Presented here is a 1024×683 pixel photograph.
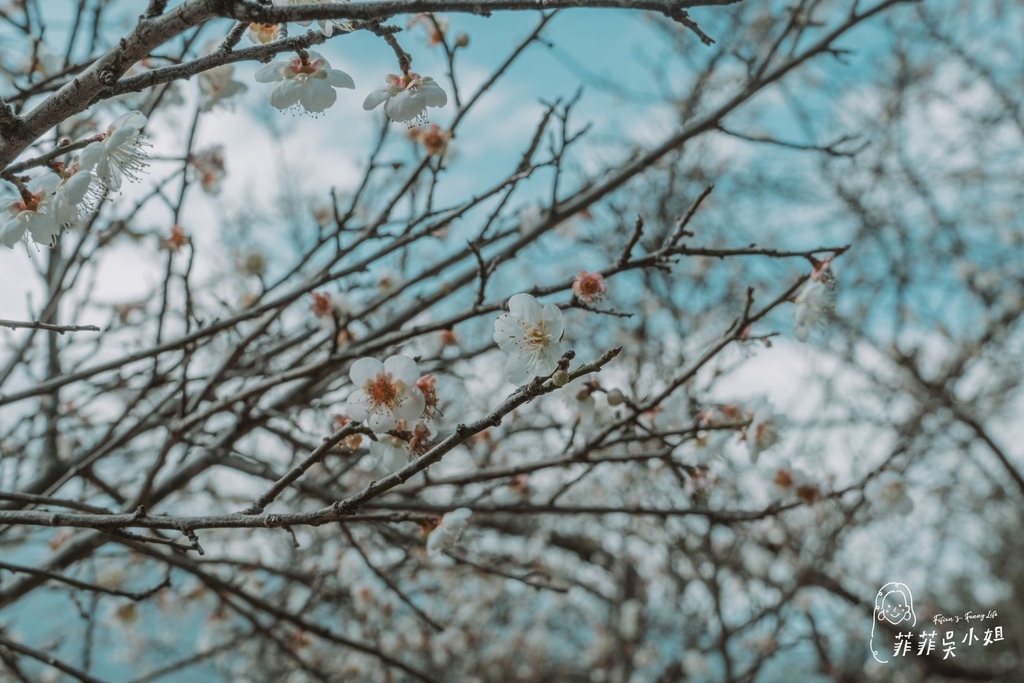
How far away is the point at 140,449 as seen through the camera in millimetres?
3455

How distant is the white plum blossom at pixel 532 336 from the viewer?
5.02ft

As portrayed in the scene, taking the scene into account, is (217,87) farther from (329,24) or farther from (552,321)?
(552,321)

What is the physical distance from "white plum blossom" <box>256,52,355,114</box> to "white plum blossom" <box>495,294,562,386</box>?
1.74 ft

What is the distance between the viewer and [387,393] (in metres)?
1.55

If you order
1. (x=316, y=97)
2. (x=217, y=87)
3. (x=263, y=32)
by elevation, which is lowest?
(x=316, y=97)

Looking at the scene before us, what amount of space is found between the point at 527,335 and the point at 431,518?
51 cm

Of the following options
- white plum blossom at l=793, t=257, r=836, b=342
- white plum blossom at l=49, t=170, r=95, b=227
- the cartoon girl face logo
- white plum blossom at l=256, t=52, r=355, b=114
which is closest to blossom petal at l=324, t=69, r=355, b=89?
white plum blossom at l=256, t=52, r=355, b=114

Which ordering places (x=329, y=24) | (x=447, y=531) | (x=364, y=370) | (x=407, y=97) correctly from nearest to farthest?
(x=329, y=24), (x=407, y=97), (x=364, y=370), (x=447, y=531)

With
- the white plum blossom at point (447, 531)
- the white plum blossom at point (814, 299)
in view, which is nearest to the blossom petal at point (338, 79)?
the white plum blossom at point (447, 531)

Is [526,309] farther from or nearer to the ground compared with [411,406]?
farther from the ground

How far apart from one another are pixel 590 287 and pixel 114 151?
1.00m

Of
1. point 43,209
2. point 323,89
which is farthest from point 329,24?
point 43,209

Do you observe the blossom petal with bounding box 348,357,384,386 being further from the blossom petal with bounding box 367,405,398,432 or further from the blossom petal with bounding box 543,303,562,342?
the blossom petal with bounding box 543,303,562,342

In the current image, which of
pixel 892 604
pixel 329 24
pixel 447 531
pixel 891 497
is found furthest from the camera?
pixel 892 604
